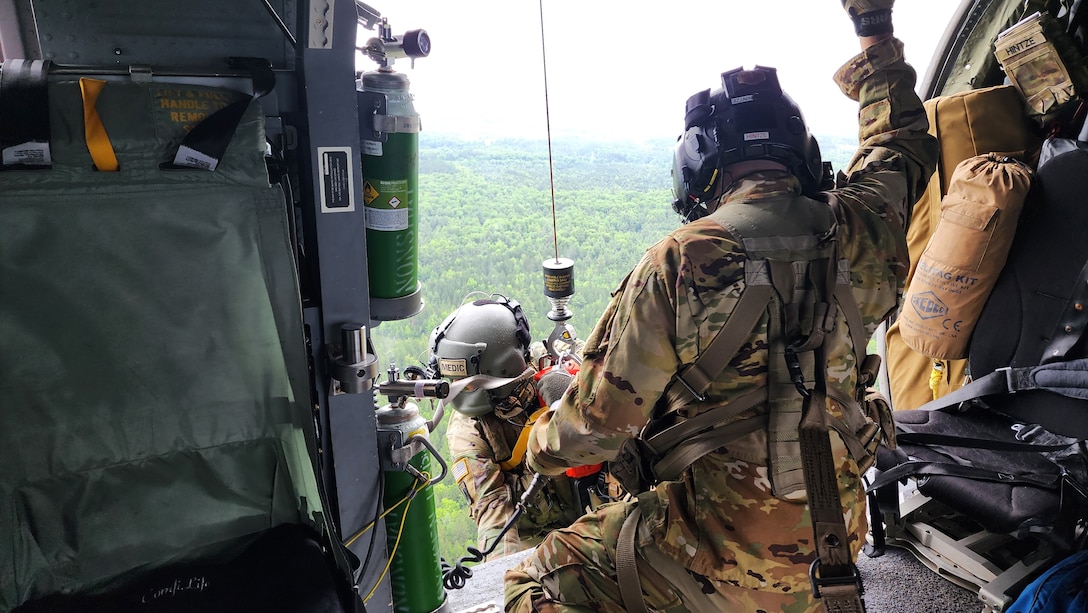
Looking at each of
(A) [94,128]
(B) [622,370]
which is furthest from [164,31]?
(B) [622,370]

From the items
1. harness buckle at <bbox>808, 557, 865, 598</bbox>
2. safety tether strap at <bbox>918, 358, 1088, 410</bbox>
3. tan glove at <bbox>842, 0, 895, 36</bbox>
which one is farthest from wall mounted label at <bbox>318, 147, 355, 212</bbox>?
safety tether strap at <bbox>918, 358, 1088, 410</bbox>

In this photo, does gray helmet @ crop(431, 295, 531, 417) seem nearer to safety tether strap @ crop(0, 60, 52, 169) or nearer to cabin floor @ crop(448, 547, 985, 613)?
cabin floor @ crop(448, 547, 985, 613)

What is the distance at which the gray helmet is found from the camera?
3691 millimetres

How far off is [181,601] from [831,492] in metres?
1.58

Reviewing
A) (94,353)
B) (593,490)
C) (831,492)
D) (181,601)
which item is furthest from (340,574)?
(593,490)

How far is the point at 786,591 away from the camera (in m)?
2.23

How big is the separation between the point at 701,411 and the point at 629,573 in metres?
0.59

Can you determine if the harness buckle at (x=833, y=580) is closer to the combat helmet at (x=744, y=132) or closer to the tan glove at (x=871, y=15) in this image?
the combat helmet at (x=744, y=132)

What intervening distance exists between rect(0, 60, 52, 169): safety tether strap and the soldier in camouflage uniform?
7.85ft

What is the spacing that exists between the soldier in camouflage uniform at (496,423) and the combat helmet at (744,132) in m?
1.61

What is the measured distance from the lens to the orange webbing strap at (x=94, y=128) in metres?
1.45

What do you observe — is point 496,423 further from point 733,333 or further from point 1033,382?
point 1033,382

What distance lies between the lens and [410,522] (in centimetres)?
237

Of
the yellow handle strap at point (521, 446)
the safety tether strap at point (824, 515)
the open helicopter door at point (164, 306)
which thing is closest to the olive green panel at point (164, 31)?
the open helicopter door at point (164, 306)
